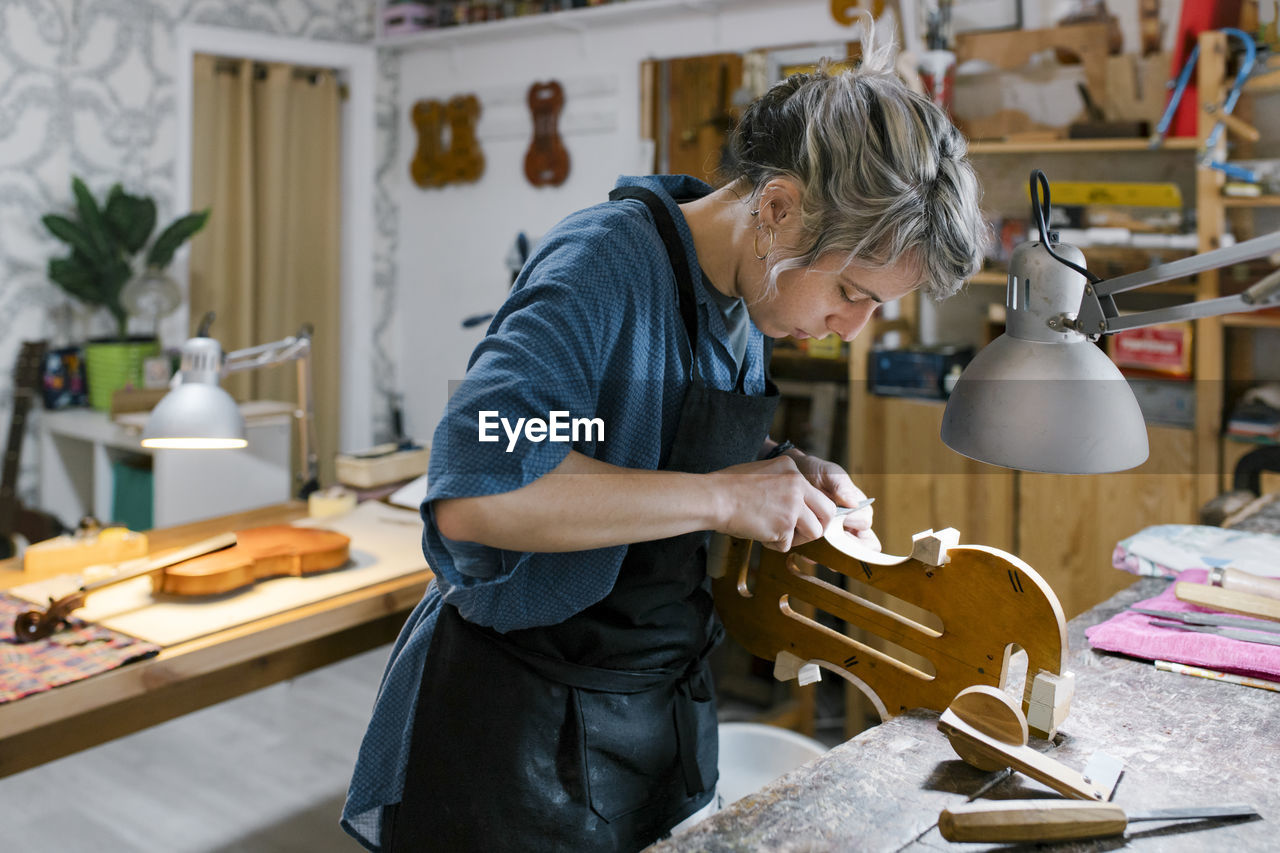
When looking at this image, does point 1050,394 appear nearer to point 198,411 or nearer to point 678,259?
point 678,259

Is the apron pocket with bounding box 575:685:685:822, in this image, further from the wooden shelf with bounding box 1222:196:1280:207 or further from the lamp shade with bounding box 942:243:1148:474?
the wooden shelf with bounding box 1222:196:1280:207

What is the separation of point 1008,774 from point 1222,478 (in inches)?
80.6

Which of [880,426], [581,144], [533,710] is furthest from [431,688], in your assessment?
[581,144]

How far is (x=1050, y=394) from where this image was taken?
3.53ft

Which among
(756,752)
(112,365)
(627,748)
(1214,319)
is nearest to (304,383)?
(756,752)

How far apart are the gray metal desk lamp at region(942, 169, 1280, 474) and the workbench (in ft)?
4.72

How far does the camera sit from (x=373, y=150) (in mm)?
4934

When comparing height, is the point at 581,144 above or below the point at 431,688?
above

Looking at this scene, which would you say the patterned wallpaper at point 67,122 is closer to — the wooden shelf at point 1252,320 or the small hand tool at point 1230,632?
the wooden shelf at point 1252,320

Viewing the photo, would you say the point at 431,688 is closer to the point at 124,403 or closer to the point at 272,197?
the point at 124,403

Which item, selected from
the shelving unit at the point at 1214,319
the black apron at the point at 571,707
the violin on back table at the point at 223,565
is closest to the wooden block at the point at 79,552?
the violin on back table at the point at 223,565

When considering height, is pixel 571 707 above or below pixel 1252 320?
below

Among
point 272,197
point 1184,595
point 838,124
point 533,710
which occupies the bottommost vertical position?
point 533,710

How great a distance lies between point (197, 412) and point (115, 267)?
7.60ft
